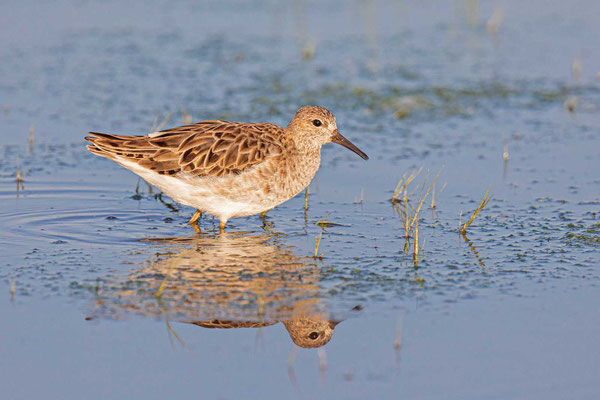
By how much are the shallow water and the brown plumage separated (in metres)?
0.38

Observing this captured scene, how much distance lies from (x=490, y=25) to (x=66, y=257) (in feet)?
38.0

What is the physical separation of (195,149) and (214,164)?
254mm

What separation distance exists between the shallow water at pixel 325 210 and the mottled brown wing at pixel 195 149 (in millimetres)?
691

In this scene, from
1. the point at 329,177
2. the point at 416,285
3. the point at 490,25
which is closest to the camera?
the point at 416,285

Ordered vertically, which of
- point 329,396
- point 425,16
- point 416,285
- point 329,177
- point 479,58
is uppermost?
point 425,16

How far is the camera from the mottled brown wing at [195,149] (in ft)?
28.6

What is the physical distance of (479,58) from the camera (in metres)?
15.5

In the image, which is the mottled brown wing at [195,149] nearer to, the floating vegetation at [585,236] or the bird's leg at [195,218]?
the bird's leg at [195,218]

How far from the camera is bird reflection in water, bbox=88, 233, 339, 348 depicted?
6.53 m

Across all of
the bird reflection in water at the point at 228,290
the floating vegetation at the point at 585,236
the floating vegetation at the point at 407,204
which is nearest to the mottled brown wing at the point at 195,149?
the bird reflection in water at the point at 228,290

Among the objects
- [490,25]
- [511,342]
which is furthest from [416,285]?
[490,25]

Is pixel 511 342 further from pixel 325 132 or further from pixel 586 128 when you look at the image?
pixel 586 128

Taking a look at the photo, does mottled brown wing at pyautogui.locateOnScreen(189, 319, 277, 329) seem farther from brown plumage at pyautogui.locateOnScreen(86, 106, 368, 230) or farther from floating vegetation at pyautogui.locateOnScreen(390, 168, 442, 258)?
brown plumage at pyautogui.locateOnScreen(86, 106, 368, 230)

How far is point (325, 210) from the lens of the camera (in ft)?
31.3
